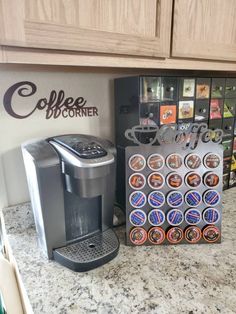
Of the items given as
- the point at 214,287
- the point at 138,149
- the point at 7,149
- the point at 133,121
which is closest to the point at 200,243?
the point at 214,287

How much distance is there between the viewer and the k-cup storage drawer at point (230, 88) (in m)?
0.94

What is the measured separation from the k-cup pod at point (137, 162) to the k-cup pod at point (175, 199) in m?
0.12

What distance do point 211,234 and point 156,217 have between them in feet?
0.55

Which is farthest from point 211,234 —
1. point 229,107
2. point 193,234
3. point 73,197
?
point 229,107

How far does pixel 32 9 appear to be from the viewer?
461 millimetres

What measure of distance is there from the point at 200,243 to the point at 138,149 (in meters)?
0.33

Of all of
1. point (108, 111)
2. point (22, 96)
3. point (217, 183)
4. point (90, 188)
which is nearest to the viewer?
point (90, 188)

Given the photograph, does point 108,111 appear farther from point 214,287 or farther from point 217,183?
point 214,287

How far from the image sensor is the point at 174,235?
679mm

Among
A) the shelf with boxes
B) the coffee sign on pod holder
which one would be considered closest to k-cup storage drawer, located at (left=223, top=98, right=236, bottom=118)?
the shelf with boxes

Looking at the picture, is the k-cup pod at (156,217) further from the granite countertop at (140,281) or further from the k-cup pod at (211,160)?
the k-cup pod at (211,160)

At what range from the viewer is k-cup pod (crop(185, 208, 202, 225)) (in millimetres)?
679

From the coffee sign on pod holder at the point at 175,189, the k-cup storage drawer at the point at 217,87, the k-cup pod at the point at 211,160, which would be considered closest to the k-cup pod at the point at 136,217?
the coffee sign on pod holder at the point at 175,189

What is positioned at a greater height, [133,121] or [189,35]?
[189,35]
